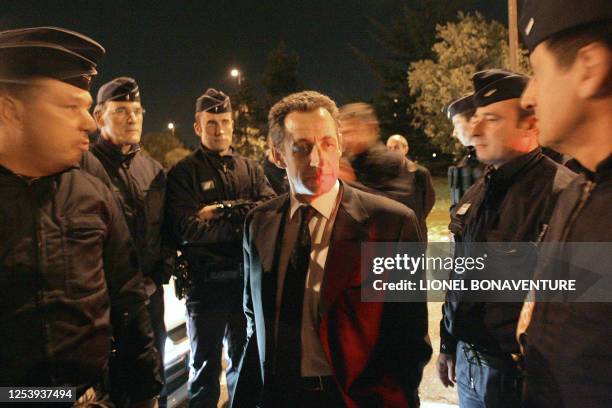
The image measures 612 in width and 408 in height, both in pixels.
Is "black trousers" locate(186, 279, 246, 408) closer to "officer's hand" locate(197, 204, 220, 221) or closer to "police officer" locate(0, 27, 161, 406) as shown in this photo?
"officer's hand" locate(197, 204, 220, 221)

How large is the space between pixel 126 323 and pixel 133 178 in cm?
157

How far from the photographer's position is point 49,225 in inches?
67.0

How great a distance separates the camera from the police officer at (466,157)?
3924 millimetres

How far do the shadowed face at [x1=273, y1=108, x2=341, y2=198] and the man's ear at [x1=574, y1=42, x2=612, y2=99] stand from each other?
36.7 inches

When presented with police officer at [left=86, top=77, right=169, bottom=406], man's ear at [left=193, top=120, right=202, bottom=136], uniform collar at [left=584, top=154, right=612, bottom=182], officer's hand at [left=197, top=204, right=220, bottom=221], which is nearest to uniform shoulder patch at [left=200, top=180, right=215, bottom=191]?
officer's hand at [left=197, top=204, right=220, bottom=221]

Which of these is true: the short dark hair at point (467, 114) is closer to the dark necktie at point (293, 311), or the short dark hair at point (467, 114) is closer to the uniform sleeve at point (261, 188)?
the uniform sleeve at point (261, 188)

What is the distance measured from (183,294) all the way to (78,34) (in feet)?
7.50

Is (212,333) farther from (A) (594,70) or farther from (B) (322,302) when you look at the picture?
(A) (594,70)

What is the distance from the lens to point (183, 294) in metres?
3.59

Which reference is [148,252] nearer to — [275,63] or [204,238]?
[204,238]

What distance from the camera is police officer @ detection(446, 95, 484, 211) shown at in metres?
3.92

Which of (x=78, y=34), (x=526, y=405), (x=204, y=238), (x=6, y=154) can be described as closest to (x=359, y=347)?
(x=526, y=405)

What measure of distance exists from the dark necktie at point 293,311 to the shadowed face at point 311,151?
171 millimetres

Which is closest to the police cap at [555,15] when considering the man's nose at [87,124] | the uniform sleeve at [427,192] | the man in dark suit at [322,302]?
the man in dark suit at [322,302]
